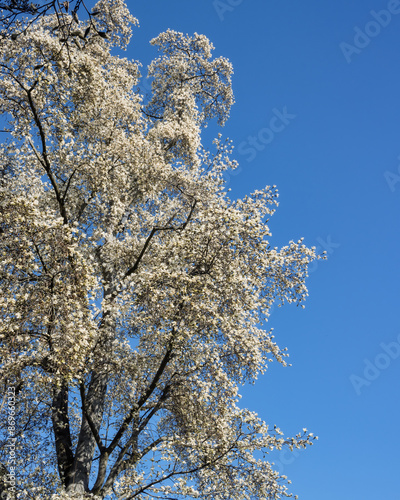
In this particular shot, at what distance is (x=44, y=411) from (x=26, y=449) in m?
1.38

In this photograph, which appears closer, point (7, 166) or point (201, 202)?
point (201, 202)

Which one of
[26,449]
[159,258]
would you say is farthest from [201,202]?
[26,449]

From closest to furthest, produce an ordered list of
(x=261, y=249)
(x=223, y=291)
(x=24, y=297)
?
(x=24, y=297) → (x=223, y=291) → (x=261, y=249)

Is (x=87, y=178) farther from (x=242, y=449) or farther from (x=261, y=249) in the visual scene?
(x=242, y=449)

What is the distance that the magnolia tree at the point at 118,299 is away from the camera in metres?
11.7

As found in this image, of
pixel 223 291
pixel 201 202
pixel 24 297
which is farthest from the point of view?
pixel 201 202

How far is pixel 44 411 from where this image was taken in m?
14.9

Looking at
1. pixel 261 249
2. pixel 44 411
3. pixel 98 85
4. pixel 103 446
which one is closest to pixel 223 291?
pixel 261 249

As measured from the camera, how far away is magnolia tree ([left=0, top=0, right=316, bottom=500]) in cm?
1166

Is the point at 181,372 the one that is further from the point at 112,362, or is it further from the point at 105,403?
the point at 105,403

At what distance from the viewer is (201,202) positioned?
16.6 metres

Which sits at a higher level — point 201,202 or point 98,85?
point 98,85

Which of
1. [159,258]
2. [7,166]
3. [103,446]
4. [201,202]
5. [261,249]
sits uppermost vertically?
[7,166]

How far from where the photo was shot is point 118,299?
14.4m
